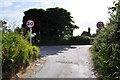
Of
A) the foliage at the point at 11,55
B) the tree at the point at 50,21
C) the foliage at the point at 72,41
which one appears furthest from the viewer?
the tree at the point at 50,21

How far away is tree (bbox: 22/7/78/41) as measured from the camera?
25.3m

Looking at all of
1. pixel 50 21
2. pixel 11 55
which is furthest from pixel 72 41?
pixel 11 55

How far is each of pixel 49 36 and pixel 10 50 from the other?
20495 millimetres

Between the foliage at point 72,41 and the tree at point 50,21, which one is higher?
the tree at point 50,21

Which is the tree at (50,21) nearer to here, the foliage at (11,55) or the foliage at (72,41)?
the foliage at (72,41)

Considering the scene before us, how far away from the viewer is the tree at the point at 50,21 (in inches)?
997

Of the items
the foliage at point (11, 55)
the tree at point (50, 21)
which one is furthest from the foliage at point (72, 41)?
the foliage at point (11, 55)

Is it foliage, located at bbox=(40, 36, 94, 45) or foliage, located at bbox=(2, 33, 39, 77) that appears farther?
foliage, located at bbox=(40, 36, 94, 45)

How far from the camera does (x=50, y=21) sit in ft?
83.8

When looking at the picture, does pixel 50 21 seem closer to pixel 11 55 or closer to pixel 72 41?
pixel 72 41

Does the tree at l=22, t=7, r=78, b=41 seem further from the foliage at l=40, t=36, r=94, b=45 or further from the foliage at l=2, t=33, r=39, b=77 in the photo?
the foliage at l=2, t=33, r=39, b=77

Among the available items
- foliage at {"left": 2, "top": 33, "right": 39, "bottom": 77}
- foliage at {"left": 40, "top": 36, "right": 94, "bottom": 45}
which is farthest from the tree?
foliage at {"left": 2, "top": 33, "right": 39, "bottom": 77}

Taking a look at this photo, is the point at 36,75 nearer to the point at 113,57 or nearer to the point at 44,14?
the point at 113,57

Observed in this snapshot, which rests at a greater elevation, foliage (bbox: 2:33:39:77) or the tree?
the tree
